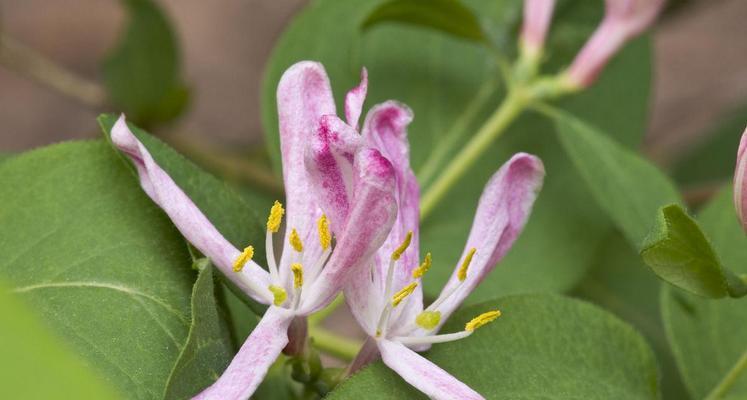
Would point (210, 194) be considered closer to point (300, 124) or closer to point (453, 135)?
point (300, 124)

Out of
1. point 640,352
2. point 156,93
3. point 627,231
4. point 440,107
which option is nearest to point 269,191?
point 156,93

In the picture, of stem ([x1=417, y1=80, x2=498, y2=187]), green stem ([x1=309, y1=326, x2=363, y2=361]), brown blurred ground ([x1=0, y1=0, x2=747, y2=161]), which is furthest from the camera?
brown blurred ground ([x1=0, y1=0, x2=747, y2=161])

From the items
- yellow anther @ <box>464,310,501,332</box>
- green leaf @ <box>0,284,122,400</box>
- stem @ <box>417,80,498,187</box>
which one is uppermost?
green leaf @ <box>0,284,122,400</box>

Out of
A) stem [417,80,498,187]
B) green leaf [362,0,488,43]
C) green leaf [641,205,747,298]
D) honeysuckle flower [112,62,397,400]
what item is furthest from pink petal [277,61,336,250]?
stem [417,80,498,187]

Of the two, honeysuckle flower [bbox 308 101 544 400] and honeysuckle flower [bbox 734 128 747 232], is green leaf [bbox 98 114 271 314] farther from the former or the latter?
honeysuckle flower [bbox 734 128 747 232]

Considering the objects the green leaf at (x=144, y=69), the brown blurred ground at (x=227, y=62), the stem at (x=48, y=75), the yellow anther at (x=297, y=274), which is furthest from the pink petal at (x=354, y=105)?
the brown blurred ground at (x=227, y=62)

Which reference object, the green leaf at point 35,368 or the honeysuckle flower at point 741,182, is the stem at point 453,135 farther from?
the green leaf at point 35,368
